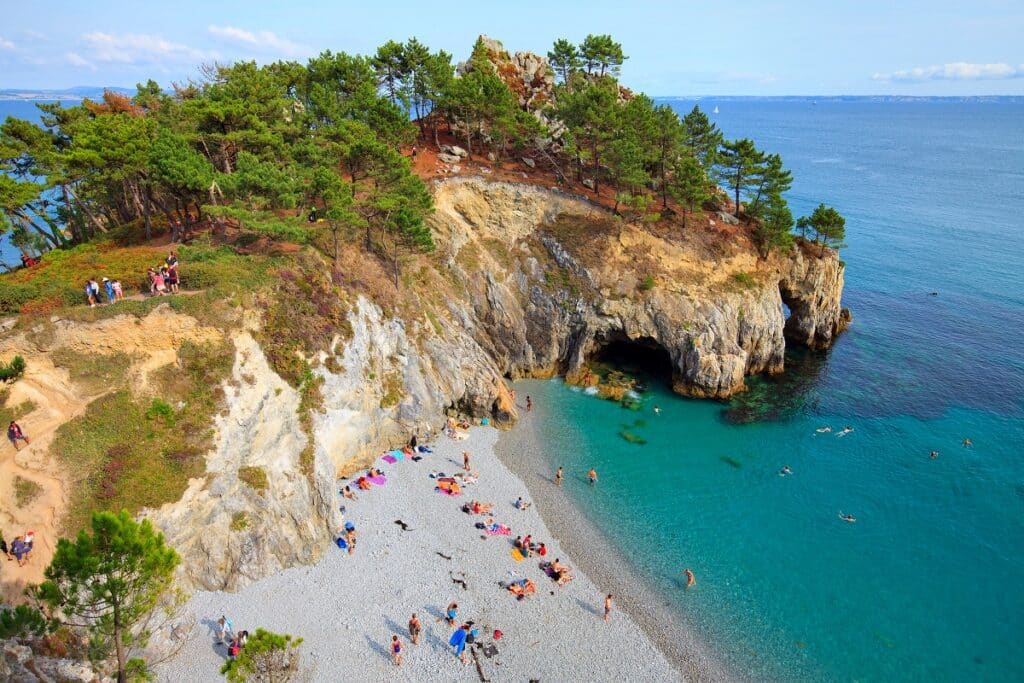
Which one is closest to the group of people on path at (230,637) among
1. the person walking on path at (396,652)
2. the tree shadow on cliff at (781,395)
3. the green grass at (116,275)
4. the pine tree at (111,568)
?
the person walking on path at (396,652)

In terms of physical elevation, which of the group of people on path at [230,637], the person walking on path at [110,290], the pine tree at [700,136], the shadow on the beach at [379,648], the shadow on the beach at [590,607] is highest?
the pine tree at [700,136]

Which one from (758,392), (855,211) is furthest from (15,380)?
(855,211)

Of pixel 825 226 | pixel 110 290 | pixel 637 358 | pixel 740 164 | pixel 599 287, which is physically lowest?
pixel 637 358

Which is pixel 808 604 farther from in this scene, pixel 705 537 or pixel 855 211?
pixel 855 211

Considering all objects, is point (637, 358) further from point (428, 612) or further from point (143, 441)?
point (143, 441)

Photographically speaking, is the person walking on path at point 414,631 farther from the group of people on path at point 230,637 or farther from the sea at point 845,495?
the sea at point 845,495

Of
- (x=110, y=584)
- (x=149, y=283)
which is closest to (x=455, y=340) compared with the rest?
(x=149, y=283)
